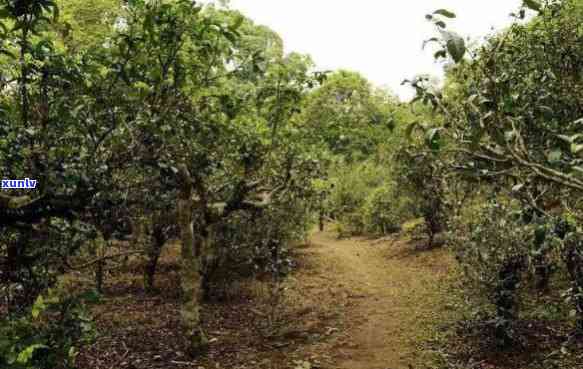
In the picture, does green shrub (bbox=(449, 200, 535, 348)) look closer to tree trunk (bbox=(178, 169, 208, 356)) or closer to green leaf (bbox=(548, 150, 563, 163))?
tree trunk (bbox=(178, 169, 208, 356))

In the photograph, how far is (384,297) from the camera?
460 inches

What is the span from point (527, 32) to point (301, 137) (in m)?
4.20

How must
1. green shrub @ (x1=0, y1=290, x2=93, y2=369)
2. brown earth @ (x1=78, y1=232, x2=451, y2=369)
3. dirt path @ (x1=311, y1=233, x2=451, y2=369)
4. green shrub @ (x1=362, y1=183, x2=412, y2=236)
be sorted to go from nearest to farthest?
1. green shrub @ (x1=0, y1=290, x2=93, y2=369)
2. brown earth @ (x1=78, y1=232, x2=451, y2=369)
3. dirt path @ (x1=311, y1=233, x2=451, y2=369)
4. green shrub @ (x1=362, y1=183, x2=412, y2=236)

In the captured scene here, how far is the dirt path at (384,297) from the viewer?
7.80m

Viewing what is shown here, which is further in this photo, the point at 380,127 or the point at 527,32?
the point at 380,127

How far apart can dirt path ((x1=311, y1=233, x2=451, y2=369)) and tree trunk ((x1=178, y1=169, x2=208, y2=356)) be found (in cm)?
223

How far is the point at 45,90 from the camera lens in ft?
14.9

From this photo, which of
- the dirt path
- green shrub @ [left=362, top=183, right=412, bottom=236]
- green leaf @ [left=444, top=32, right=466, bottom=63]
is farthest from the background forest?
green shrub @ [left=362, top=183, right=412, bottom=236]

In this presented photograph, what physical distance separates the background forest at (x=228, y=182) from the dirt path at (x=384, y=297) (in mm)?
→ 202

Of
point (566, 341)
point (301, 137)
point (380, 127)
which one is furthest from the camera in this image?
point (380, 127)

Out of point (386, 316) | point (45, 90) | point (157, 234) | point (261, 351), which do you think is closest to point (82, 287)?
point (157, 234)

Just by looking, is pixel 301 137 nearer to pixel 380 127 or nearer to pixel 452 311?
pixel 452 311

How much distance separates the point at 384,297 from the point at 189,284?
5.76 meters

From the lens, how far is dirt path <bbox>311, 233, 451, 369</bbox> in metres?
7.80
